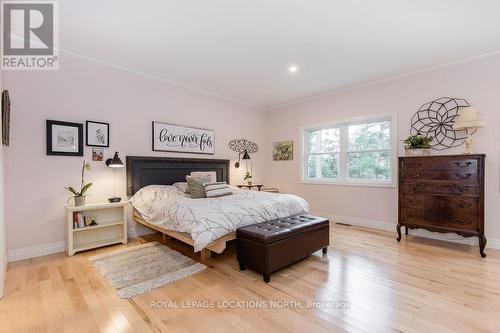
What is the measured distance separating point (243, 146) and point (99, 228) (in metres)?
3.16

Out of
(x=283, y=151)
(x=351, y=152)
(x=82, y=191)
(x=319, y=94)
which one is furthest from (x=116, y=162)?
(x=351, y=152)

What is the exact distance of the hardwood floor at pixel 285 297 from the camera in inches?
65.9

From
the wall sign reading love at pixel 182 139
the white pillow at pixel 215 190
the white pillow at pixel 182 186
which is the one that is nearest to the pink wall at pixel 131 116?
the wall sign reading love at pixel 182 139

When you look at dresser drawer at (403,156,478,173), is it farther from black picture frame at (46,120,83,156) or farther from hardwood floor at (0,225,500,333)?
black picture frame at (46,120,83,156)

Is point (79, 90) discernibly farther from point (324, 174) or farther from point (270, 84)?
point (324, 174)

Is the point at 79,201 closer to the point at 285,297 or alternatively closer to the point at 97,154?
the point at 97,154

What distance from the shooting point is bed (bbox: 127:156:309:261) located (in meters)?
2.48

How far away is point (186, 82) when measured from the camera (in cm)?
423

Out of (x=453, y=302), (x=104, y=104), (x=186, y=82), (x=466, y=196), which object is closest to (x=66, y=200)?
(x=104, y=104)

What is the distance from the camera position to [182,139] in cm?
431

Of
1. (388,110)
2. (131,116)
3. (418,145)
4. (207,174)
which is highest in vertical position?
(388,110)

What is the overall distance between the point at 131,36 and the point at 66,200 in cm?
224

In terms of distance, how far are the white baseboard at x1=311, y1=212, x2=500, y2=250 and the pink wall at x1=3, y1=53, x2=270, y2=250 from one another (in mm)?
3355

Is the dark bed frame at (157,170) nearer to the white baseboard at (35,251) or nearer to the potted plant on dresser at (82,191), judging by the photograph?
the potted plant on dresser at (82,191)
